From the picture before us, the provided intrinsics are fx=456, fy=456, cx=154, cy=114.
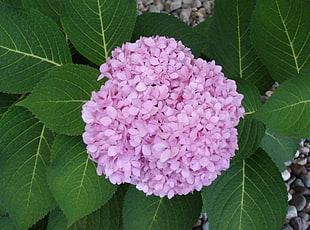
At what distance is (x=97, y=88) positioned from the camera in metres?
0.87

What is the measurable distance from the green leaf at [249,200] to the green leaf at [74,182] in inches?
8.7

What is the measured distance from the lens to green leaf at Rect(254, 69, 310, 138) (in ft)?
2.48

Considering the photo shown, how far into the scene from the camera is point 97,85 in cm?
87

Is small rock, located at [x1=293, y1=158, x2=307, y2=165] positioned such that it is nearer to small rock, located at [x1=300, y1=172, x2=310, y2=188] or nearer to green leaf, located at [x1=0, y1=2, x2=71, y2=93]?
small rock, located at [x1=300, y1=172, x2=310, y2=188]

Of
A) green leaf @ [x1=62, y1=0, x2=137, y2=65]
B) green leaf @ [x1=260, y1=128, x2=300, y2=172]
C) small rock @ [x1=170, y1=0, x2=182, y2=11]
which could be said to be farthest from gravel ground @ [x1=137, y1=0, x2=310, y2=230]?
green leaf @ [x1=62, y1=0, x2=137, y2=65]

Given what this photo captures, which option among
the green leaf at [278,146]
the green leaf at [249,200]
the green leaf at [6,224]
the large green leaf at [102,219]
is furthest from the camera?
the green leaf at [278,146]

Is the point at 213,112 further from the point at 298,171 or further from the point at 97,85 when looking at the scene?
the point at 298,171

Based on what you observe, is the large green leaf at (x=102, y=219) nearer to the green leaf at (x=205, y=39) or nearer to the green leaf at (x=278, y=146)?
the green leaf at (x=205, y=39)

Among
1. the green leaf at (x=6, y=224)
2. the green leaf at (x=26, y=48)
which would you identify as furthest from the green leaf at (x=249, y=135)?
the green leaf at (x=6, y=224)

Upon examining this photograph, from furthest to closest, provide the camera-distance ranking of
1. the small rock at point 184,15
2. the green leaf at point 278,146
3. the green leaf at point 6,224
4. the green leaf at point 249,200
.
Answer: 1. the small rock at point 184,15
2. the green leaf at point 278,146
3. the green leaf at point 6,224
4. the green leaf at point 249,200

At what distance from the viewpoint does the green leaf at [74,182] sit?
0.86m

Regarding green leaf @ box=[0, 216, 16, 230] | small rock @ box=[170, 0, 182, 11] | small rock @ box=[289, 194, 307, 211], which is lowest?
small rock @ box=[289, 194, 307, 211]

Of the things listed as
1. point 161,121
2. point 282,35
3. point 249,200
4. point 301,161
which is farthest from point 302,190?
point 161,121

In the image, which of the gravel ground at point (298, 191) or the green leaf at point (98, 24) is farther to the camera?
the gravel ground at point (298, 191)
